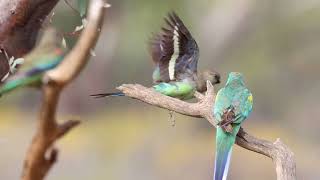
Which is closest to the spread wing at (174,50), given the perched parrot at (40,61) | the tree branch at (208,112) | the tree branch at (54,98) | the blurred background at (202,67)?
the tree branch at (208,112)

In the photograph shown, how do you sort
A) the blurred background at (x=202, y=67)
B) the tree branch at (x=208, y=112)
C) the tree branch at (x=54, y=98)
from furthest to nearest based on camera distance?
the blurred background at (x=202, y=67)
the tree branch at (x=208, y=112)
the tree branch at (x=54, y=98)

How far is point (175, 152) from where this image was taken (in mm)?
3404

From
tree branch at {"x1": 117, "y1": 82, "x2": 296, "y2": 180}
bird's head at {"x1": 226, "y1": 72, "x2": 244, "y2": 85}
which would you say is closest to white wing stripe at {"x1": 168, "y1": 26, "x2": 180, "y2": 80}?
bird's head at {"x1": 226, "y1": 72, "x2": 244, "y2": 85}

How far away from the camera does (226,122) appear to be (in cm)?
104

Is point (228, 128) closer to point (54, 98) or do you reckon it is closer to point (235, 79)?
point (235, 79)

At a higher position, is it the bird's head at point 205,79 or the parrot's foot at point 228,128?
the parrot's foot at point 228,128

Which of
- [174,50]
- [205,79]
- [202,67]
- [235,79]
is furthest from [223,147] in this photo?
[202,67]

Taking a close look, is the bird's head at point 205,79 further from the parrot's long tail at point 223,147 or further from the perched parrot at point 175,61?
the parrot's long tail at point 223,147

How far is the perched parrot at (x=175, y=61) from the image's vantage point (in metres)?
1.34

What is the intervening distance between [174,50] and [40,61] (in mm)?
841

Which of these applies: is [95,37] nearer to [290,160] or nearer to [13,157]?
[290,160]

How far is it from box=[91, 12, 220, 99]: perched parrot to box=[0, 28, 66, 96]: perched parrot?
29.2 inches

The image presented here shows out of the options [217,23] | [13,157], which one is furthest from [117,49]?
[13,157]

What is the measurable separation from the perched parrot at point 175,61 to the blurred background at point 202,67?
1.85m
